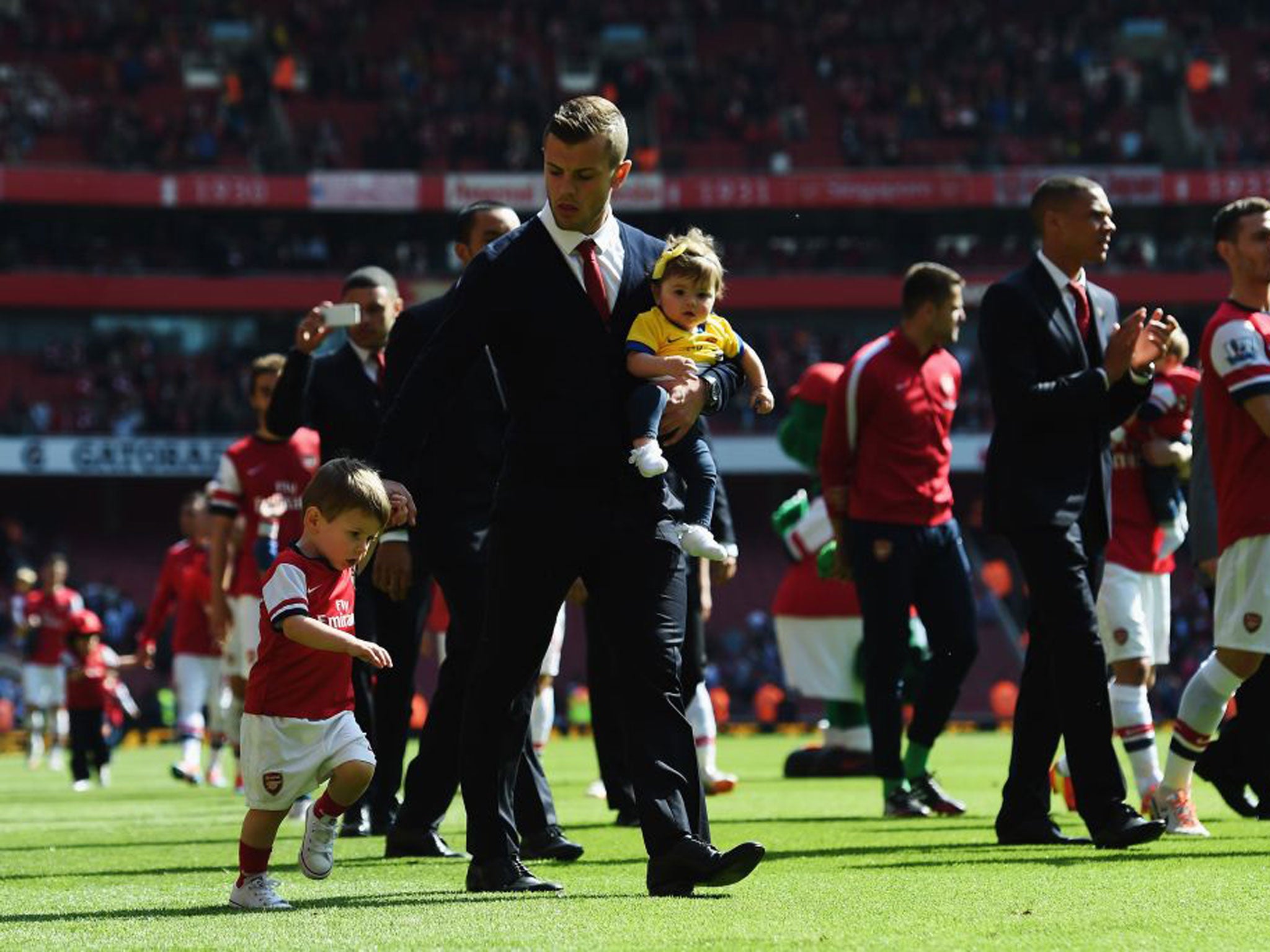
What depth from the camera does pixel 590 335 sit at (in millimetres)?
5688

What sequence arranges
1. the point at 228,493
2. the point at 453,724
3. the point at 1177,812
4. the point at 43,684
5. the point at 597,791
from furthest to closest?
the point at 43,684, the point at 597,791, the point at 228,493, the point at 1177,812, the point at 453,724

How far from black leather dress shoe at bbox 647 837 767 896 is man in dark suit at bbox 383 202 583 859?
155cm

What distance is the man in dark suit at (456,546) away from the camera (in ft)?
23.7

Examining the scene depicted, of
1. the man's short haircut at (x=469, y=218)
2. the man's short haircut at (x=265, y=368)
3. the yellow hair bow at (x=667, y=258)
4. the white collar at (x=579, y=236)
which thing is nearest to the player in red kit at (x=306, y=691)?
the white collar at (x=579, y=236)

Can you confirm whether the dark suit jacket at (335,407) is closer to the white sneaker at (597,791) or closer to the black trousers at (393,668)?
the black trousers at (393,668)

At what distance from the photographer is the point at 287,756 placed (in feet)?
18.8

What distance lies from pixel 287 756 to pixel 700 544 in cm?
127

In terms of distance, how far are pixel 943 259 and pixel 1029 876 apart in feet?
138

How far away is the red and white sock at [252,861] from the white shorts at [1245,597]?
10.9 ft

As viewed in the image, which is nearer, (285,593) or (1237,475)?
(285,593)

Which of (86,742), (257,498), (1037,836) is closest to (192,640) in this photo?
(86,742)

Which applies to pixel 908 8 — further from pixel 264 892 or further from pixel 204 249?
pixel 264 892

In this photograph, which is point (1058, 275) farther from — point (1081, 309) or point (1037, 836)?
point (1037, 836)

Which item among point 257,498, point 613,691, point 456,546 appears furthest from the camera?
point 257,498
